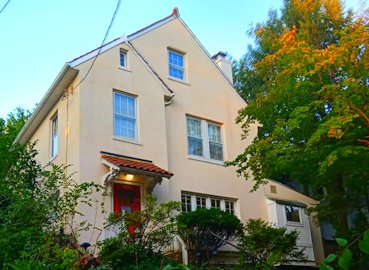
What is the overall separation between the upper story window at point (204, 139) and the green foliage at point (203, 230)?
3.32 meters

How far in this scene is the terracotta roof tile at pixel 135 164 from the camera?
39.3 ft

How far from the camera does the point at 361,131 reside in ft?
36.8

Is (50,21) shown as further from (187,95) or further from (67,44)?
(187,95)

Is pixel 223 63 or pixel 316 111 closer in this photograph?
pixel 316 111

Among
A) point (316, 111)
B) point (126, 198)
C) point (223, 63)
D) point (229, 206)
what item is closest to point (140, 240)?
point (126, 198)

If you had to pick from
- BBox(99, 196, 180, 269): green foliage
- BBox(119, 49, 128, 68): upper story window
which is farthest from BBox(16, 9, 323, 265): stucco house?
BBox(99, 196, 180, 269): green foliage

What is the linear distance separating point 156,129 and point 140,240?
197 inches

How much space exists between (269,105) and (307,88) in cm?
130

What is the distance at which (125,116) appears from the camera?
13.7m

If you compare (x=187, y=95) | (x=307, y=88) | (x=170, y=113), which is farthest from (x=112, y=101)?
(x=307, y=88)

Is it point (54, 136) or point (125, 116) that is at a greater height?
point (125, 116)

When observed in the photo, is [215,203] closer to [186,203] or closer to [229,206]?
[229,206]

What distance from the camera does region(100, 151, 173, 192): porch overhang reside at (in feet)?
39.2

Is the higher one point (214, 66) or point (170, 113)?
point (214, 66)
